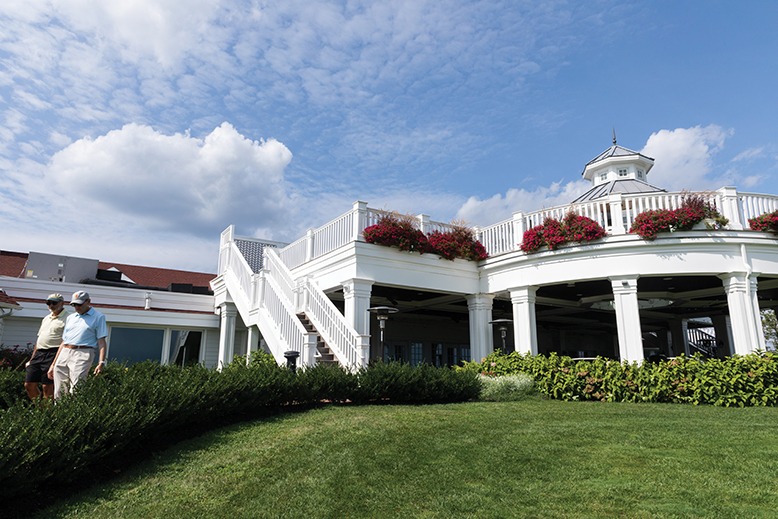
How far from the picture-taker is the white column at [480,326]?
1429cm

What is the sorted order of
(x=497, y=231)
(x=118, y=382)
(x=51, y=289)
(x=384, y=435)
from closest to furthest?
(x=384, y=435) < (x=118, y=382) < (x=497, y=231) < (x=51, y=289)

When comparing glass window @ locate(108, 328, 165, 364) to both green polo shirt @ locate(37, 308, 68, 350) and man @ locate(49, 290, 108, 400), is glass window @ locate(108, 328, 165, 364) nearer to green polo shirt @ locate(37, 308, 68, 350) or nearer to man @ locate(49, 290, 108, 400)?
green polo shirt @ locate(37, 308, 68, 350)

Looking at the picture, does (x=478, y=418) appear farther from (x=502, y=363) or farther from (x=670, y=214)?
(x=670, y=214)

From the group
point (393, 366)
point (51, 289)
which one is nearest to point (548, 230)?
point (393, 366)

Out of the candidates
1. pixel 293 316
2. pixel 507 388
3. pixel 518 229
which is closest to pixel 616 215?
pixel 518 229

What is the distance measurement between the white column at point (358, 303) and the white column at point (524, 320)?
391cm

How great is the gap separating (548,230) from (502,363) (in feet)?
11.6

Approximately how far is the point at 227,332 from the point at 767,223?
51.0ft

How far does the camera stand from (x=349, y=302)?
1274cm

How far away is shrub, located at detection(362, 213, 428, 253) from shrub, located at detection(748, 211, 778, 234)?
7718 mm

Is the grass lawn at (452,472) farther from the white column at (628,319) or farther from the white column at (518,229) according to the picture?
the white column at (518,229)

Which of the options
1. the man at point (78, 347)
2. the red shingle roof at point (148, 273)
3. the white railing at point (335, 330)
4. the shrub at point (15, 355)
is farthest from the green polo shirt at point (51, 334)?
the red shingle roof at point (148, 273)

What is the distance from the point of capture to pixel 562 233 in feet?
41.8

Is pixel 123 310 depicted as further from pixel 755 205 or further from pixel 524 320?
pixel 755 205
